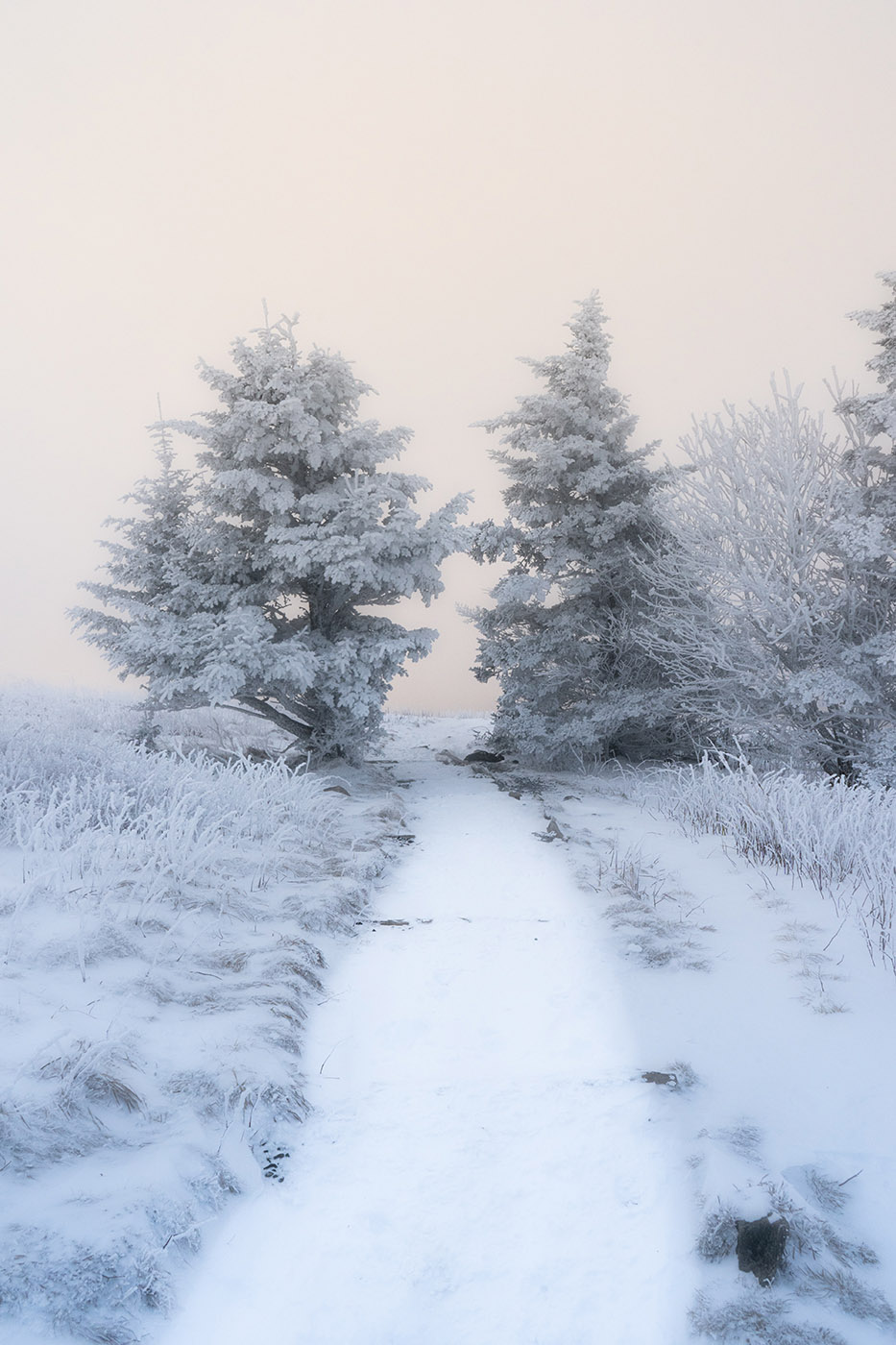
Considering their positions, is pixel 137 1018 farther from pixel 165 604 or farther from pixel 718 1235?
pixel 165 604

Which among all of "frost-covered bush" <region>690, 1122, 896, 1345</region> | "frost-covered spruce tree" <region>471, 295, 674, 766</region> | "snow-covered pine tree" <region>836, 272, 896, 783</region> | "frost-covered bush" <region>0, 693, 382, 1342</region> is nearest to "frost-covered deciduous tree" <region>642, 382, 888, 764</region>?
"snow-covered pine tree" <region>836, 272, 896, 783</region>

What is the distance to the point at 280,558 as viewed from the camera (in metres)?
10.8

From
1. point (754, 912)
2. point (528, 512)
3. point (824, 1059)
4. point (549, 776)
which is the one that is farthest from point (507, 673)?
point (824, 1059)

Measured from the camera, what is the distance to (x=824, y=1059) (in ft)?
11.3

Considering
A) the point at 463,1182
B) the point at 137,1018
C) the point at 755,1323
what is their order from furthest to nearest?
the point at 137,1018 → the point at 463,1182 → the point at 755,1323

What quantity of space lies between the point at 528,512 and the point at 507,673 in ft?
9.51

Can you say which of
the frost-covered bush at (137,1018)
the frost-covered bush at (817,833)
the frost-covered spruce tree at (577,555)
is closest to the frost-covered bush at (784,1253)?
the frost-covered bush at (137,1018)

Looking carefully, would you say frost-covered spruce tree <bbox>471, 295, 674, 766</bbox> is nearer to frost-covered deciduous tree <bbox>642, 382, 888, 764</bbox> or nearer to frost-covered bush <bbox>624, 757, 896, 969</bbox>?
frost-covered deciduous tree <bbox>642, 382, 888, 764</bbox>

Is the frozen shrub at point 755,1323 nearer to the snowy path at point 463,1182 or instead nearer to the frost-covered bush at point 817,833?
the snowy path at point 463,1182

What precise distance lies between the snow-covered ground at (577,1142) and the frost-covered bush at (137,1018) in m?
0.14

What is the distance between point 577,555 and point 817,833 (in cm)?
755

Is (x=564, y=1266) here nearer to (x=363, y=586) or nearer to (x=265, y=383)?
(x=363, y=586)

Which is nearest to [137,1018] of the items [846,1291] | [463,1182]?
[463,1182]

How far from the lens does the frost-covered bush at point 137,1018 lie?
2312 millimetres
